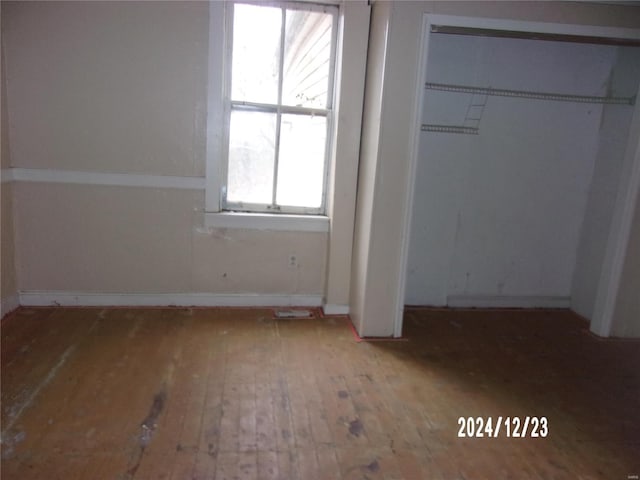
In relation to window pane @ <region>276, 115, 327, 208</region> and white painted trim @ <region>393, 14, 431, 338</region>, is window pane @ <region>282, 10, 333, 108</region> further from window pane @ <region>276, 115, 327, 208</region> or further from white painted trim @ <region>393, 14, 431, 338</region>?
white painted trim @ <region>393, 14, 431, 338</region>

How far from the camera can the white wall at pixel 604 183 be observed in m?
3.62

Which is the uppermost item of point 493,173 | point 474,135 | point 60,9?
point 60,9

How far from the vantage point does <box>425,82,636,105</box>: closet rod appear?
11.8 ft

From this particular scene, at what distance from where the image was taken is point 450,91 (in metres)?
3.62

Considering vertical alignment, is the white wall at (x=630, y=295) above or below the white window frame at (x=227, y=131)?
below

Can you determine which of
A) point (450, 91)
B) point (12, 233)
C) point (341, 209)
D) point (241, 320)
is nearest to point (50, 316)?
point (12, 233)

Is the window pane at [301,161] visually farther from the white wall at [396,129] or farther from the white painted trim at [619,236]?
the white painted trim at [619,236]

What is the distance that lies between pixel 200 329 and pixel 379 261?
1.39 m

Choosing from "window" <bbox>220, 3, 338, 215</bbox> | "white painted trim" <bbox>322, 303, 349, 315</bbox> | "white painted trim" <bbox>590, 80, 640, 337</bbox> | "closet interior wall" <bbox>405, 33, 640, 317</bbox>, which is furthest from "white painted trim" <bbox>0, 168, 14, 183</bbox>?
"white painted trim" <bbox>590, 80, 640, 337</bbox>

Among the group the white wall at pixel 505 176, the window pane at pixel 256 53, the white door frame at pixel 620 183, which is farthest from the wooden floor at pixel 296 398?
the window pane at pixel 256 53

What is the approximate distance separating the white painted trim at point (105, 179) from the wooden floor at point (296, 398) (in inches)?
38.7

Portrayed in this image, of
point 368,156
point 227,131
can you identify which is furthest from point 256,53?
point 368,156

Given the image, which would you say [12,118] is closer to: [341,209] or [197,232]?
[197,232]

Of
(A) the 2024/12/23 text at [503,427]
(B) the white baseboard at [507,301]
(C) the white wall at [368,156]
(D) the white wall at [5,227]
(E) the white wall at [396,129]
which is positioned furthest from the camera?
(B) the white baseboard at [507,301]
